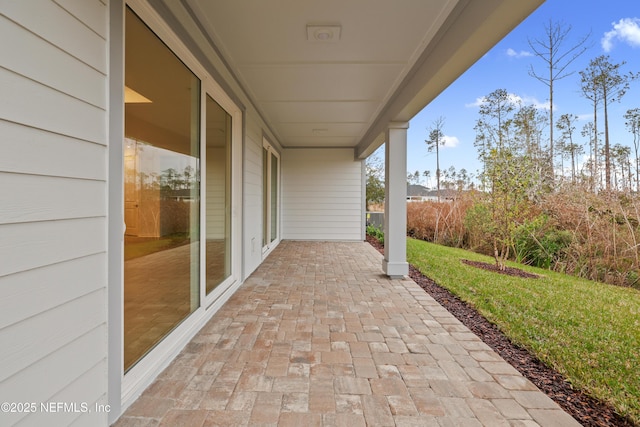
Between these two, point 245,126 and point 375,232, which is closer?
point 245,126

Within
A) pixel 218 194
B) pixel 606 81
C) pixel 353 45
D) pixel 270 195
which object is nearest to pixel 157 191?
pixel 218 194

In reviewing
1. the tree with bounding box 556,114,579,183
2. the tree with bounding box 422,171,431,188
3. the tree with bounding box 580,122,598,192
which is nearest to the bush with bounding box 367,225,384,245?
the tree with bounding box 580,122,598,192

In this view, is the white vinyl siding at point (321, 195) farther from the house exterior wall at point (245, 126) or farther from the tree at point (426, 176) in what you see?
the tree at point (426, 176)

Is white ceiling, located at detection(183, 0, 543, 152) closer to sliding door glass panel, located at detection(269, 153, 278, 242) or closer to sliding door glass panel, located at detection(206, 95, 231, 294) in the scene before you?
sliding door glass panel, located at detection(206, 95, 231, 294)

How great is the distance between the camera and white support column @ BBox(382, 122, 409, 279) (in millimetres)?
4469

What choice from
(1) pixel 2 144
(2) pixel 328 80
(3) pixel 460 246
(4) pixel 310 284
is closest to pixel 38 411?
(1) pixel 2 144

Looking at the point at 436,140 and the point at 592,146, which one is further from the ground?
the point at 436,140

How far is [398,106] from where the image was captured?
12.8ft

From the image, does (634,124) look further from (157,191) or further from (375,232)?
(157,191)

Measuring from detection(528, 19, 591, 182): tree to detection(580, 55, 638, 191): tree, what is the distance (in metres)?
0.49

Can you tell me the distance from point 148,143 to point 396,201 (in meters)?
3.45

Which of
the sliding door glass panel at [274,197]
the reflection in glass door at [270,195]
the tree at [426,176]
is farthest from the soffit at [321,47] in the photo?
the tree at [426,176]

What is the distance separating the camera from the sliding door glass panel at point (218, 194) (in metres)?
2.91

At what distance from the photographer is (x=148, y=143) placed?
1.92m
